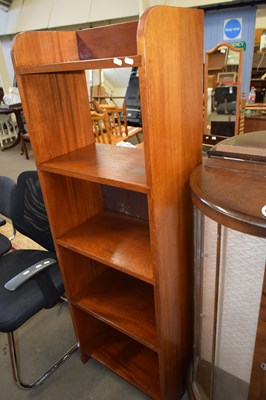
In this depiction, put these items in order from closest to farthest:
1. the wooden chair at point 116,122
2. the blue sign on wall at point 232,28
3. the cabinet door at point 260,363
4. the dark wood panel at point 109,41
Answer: the cabinet door at point 260,363 < the dark wood panel at point 109,41 < the wooden chair at point 116,122 < the blue sign on wall at point 232,28

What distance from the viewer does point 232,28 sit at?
177 inches

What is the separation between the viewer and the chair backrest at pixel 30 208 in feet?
5.01

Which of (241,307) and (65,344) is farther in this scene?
(65,344)

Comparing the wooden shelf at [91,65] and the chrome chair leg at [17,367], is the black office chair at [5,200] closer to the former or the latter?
the chrome chair leg at [17,367]

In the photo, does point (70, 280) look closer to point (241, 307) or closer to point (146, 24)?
point (241, 307)

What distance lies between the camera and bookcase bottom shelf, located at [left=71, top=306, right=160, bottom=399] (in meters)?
1.34

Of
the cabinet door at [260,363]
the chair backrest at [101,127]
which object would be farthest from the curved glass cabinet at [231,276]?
the chair backrest at [101,127]

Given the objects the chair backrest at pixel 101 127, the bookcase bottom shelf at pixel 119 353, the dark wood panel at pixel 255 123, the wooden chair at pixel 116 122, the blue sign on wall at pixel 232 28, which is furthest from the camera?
the blue sign on wall at pixel 232 28

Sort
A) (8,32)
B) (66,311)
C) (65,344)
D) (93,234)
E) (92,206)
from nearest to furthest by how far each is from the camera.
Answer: (93,234), (92,206), (65,344), (66,311), (8,32)

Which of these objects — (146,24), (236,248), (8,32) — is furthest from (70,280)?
(8,32)

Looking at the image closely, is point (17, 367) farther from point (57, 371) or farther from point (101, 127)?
point (101, 127)

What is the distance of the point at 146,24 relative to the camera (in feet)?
2.09

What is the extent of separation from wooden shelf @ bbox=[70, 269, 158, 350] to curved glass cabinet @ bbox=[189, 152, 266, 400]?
0.22 meters

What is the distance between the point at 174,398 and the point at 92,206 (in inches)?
36.5
